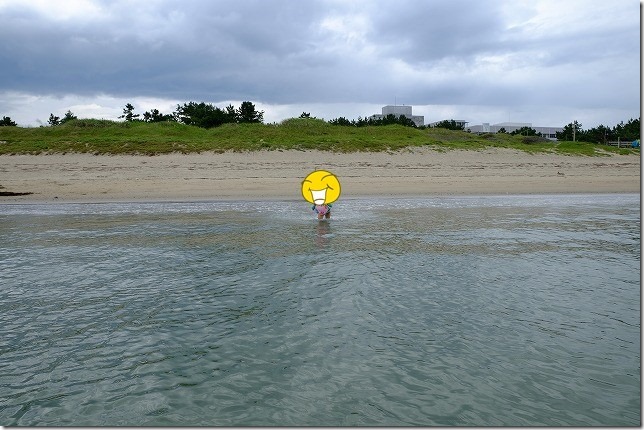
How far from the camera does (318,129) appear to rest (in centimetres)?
3491

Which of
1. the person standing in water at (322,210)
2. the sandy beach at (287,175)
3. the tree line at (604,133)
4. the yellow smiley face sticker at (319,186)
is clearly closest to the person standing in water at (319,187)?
the yellow smiley face sticker at (319,186)

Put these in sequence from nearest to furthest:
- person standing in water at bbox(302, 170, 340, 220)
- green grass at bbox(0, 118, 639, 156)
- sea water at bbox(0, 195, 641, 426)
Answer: sea water at bbox(0, 195, 641, 426), person standing in water at bbox(302, 170, 340, 220), green grass at bbox(0, 118, 639, 156)

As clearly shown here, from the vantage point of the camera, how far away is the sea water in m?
3.69

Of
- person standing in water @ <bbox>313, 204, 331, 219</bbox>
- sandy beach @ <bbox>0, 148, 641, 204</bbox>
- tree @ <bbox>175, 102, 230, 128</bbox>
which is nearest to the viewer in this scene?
person standing in water @ <bbox>313, 204, 331, 219</bbox>

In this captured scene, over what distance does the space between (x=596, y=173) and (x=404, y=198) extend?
40.4 feet

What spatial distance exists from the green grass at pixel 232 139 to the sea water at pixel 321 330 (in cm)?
1644

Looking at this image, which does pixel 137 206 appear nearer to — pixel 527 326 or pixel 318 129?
pixel 527 326

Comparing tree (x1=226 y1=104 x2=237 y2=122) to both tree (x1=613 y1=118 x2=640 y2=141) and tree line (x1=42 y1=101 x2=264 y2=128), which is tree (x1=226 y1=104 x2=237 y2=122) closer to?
tree line (x1=42 y1=101 x2=264 y2=128)

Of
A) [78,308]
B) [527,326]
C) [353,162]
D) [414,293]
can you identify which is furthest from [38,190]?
[527,326]

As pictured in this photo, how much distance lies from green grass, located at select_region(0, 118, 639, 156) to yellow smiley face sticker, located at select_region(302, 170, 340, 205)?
42.2 ft

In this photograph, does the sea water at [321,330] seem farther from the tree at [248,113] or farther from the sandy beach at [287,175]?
the tree at [248,113]

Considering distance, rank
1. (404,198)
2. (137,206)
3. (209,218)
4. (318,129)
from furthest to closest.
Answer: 1. (318,129)
2. (404,198)
3. (137,206)
4. (209,218)

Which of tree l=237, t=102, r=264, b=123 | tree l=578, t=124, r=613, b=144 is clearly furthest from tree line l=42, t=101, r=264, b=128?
tree l=578, t=124, r=613, b=144

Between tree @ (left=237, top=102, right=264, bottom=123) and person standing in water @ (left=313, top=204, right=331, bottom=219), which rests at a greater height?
tree @ (left=237, top=102, right=264, bottom=123)
